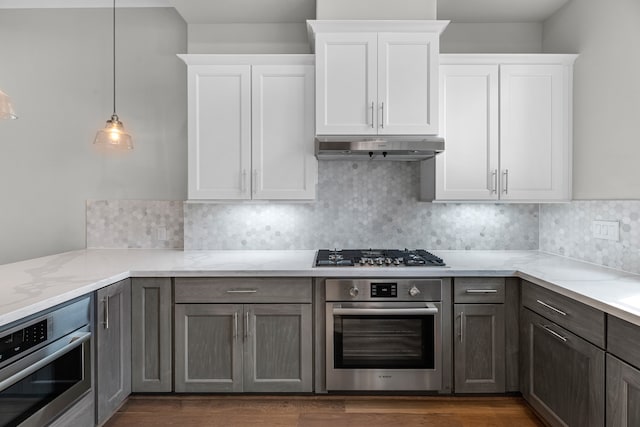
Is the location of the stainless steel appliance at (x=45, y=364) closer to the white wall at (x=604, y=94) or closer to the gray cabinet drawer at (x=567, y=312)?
the gray cabinet drawer at (x=567, y=312)

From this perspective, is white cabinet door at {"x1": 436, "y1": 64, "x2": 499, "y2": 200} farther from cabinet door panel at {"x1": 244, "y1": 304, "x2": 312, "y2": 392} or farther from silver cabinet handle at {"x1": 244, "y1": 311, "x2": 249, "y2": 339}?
silver cabinet handle at {"x1": 244, "y1": 311, "x2": 249, "y2": 339}

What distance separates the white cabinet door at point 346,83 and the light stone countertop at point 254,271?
96 cm

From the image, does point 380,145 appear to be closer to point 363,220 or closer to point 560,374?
point 363,220

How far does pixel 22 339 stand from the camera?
58.8 inches

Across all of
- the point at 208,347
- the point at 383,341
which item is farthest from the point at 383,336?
the point at 208,347

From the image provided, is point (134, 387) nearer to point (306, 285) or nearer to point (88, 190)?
point (306, 285)

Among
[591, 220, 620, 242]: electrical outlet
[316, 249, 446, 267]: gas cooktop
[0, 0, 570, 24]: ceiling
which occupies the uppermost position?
[0, 0, 570, 24]: ceiling

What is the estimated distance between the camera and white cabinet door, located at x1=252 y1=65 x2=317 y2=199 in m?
2.62

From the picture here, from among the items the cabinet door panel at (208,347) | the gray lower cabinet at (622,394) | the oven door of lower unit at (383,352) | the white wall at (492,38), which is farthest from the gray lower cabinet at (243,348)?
the white wall at (492,38)

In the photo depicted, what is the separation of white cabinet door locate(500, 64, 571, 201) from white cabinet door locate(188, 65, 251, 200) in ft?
5.87

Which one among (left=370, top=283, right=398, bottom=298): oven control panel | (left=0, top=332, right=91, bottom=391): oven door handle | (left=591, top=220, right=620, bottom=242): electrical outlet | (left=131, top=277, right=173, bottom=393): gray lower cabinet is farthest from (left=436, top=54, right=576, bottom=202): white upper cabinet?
(left=0, top=332, right=91, bottom=391): oven door handle

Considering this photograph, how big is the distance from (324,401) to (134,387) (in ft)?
3.87

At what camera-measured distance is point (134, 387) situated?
2342 mm

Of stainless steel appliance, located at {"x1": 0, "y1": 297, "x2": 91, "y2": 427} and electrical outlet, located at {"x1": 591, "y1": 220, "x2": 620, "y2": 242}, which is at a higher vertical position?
electrical outlet, located at {"x1": 591, "y1": 220, "x2": 620, "y2": 242}
